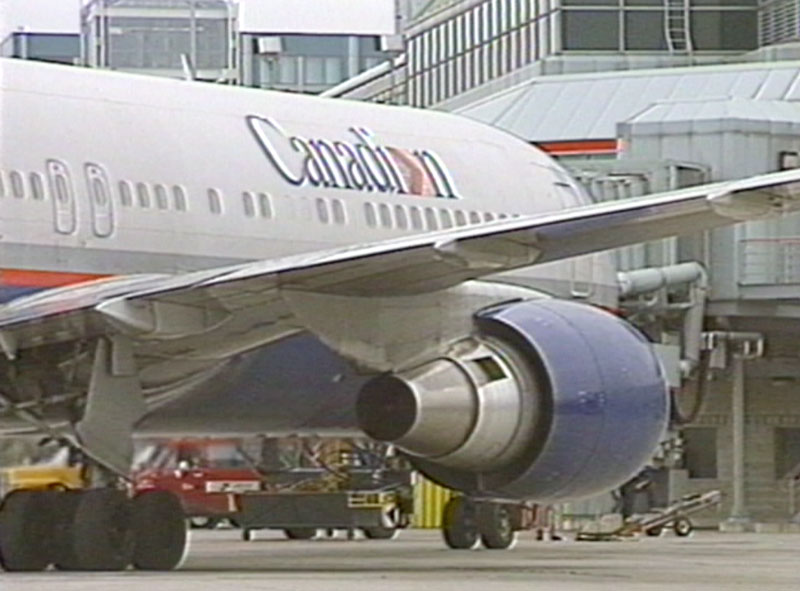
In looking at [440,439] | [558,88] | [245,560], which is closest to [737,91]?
[558,88]

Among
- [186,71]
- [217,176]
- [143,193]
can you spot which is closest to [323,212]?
[217,176]

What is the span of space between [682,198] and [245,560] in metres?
7.20

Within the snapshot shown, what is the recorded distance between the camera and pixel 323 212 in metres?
20.9

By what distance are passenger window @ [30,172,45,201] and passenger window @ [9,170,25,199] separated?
80 millimetres

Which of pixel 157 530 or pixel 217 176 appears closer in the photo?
pixel 157 530

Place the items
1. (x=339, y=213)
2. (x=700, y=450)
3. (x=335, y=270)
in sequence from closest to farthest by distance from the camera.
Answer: (x=335, y=270), (x=339, y=213), (x=700, y=450)

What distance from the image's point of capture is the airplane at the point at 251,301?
17.9 metres

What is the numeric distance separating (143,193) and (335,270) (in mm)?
1932

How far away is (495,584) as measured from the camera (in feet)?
54.6

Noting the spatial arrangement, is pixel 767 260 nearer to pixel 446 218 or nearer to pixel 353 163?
pixel 446 218

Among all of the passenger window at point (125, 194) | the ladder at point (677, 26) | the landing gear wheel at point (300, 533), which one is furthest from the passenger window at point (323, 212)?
the ladder at point (677, 26)

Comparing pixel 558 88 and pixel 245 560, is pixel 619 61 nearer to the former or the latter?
pixel 558 88

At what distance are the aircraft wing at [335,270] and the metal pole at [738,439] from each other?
24.6 m

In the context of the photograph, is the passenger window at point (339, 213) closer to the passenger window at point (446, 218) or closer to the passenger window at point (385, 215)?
the passenger window at point (385, 215)
